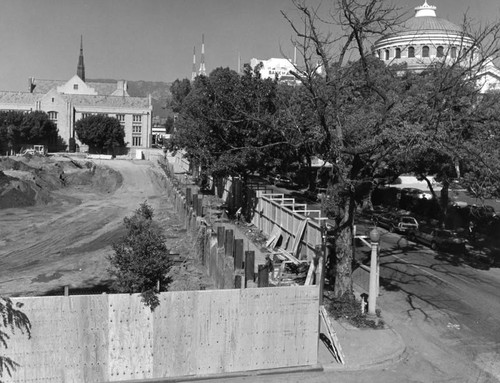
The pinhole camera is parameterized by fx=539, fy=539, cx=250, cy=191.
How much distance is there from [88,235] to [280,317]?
74.0ft

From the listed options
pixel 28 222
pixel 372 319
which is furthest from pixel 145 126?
pixel 372 319

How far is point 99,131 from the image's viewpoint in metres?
96.9

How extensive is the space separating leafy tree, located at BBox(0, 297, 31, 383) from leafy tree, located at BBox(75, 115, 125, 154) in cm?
9092

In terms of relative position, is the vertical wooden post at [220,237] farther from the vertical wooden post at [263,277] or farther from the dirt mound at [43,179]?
the dirt mound at [43,179]

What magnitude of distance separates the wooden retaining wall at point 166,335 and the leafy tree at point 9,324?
10cm

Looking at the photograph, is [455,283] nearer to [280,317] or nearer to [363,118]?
[363,118]

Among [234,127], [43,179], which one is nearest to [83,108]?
[43,179]

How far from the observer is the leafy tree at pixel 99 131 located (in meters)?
97.2

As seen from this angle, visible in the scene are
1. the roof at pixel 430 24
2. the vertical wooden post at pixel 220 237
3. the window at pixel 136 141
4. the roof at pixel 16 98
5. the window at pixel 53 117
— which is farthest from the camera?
the window at pixel 136 141

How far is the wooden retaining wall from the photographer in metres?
10.1

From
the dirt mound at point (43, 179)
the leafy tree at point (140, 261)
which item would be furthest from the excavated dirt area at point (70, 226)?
the leafy tree at point (140, 261)

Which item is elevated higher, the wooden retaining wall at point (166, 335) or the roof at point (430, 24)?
the roof at point (430, 24)

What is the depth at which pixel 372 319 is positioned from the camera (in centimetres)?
1485

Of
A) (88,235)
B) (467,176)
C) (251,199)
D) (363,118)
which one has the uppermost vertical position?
(363,118)
